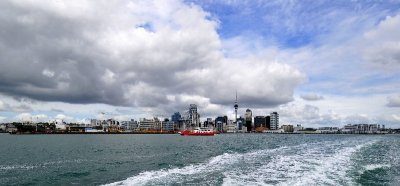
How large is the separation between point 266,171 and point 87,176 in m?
16.5

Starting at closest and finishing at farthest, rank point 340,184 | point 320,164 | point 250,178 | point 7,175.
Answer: point 340,184
point 250,178
point 7,175
point 320,164

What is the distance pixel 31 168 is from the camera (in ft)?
138

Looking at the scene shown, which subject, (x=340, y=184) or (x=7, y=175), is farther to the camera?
(x=7, y=175)

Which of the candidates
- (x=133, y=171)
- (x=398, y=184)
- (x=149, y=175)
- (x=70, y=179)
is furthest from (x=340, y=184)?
(x=70, y=179)

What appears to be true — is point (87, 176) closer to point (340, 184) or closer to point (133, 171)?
point (133, 171)

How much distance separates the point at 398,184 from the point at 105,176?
80.9ft

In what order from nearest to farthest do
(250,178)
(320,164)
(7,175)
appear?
1. (250,178)
2. (7,175)
3. (320,164)

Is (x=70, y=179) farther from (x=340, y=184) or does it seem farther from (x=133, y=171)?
(x=340, y=184)

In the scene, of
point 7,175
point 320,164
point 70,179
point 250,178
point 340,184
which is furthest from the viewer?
point 320,164

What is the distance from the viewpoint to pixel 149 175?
3388cm

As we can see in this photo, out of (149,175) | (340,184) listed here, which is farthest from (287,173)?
(149,175)

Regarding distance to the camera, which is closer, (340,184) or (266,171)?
(340,184)

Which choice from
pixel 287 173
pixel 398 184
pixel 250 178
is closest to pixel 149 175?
pixel 250 178

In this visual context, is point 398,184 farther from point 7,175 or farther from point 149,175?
point 7,175
